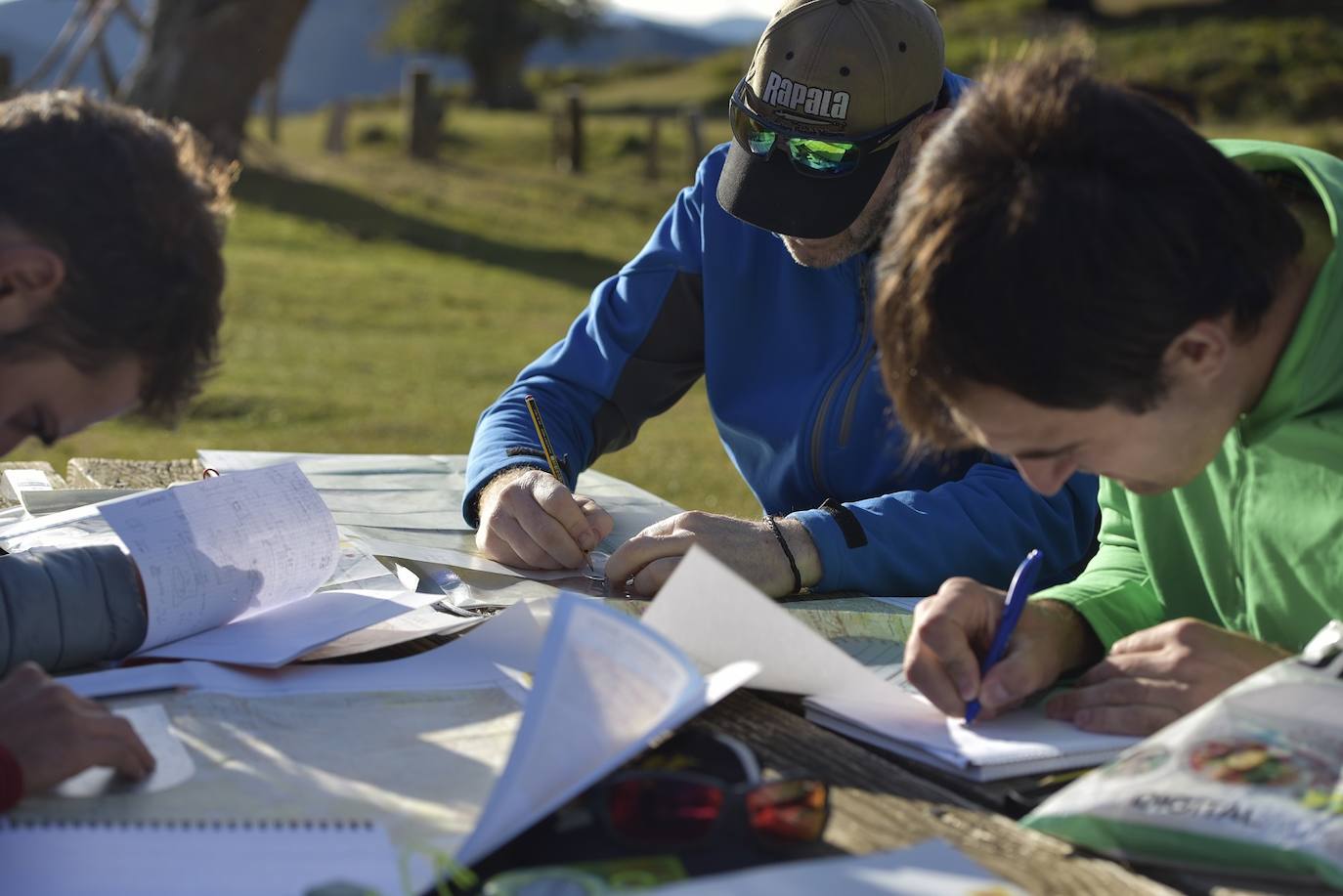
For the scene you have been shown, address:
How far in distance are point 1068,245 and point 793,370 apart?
125cm

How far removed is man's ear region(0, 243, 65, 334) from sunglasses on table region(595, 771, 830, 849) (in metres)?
0.78

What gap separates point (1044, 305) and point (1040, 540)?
1055mm

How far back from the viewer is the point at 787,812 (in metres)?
1.26

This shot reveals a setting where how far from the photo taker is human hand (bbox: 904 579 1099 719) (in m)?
1.60

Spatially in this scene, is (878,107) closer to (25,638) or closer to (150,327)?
(150,327)

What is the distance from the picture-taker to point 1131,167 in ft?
4.40

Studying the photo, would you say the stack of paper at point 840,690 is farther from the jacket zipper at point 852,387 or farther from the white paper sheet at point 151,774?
the jacket zipper at point 852,387

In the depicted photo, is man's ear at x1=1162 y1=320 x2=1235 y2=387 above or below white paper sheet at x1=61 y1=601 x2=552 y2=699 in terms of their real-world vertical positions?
above

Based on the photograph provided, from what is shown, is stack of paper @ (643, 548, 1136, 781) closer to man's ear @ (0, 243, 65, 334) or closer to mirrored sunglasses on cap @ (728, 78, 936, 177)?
man's ear @ (0, 243, 65, 334)

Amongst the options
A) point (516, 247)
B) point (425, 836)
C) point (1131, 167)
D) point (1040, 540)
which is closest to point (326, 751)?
point (425, 836)

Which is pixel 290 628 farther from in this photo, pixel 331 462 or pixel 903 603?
pixel 331 462

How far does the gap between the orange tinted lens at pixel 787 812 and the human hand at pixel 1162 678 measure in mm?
418

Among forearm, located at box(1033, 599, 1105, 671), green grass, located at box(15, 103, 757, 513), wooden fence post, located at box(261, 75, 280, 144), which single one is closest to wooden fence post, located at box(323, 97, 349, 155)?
green grass, located at box(15, 103, 757, 513)

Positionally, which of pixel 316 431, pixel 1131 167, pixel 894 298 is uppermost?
pixel 1131 167
